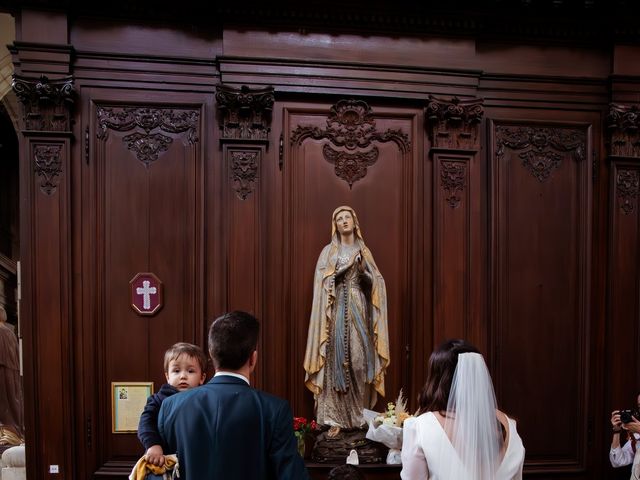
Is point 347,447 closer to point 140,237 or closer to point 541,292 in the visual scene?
point 541,292

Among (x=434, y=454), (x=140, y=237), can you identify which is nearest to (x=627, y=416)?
(x=434, y=454)

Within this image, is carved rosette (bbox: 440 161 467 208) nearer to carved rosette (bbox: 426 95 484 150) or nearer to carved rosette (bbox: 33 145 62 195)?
carved rosette (bbox: 426 95 484 150)

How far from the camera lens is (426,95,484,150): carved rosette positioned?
462 centimetres

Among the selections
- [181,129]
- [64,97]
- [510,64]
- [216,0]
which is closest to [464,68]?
[510,64]

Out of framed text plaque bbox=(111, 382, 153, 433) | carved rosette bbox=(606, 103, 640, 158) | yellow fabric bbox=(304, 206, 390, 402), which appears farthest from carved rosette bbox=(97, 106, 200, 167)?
carved rosette bbox=(606, 103, 640, 158)

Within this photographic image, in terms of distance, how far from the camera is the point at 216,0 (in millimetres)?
4414

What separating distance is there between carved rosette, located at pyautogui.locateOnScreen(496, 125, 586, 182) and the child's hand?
4029mm

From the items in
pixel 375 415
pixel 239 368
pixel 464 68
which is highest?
pixel 464 68

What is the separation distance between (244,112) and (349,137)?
0.99m

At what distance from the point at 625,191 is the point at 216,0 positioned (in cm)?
421

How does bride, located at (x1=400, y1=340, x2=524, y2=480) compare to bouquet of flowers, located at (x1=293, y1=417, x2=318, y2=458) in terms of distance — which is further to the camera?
bouquet of flowers, located at (x1=293, y1=417, x2=318, y2=458)

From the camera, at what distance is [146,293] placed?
14.5 ft

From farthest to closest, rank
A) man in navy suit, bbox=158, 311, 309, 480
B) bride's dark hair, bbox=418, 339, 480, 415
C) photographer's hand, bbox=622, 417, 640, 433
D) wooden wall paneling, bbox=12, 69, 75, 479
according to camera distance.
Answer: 1. wooden wall paneling, bbox=12, 69, 75, 479
2. photographer's hand, bbox=622, 417, 640, 433
3. bride's dark hair, bbox=418, 339, 480, 415
4. man in navy suit, bbox=158, 311, 309, 480

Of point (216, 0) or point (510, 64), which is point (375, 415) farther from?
point (216, 0)
